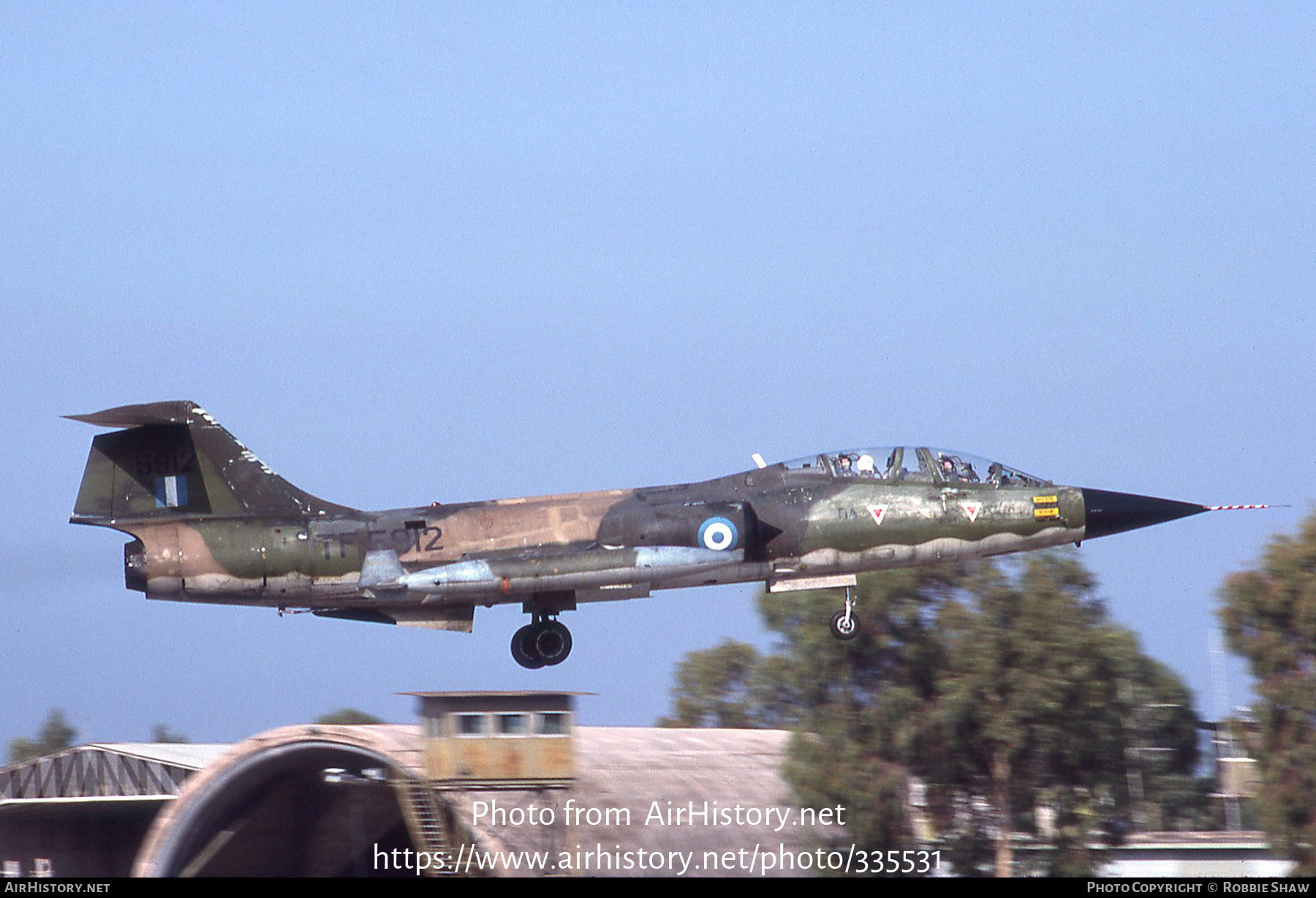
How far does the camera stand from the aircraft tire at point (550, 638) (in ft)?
94.7

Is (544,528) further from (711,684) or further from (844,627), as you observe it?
(711,684)

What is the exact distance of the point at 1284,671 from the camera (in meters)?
47.5

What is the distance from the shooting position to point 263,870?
37.6 m

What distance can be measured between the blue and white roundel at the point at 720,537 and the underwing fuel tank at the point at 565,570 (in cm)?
10

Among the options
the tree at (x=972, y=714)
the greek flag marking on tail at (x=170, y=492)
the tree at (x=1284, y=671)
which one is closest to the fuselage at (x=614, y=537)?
the greek flag marking on tail at (x=170, y=492)

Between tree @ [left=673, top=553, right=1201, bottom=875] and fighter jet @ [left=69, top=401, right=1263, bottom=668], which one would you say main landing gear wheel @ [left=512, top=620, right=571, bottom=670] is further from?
tree @ [left=673, top=553, right=1201, bottom=875]

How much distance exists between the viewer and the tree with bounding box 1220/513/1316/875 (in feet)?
147

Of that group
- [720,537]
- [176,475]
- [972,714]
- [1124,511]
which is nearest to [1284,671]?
[972,714]

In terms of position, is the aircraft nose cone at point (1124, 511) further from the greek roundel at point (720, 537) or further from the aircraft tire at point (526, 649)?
the aircraft tire at point (526, 649)

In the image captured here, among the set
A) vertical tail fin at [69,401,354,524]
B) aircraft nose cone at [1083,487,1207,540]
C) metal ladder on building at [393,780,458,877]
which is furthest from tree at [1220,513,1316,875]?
vertical tail fin at [69,401,354,524]

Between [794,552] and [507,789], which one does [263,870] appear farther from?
[794,552]
